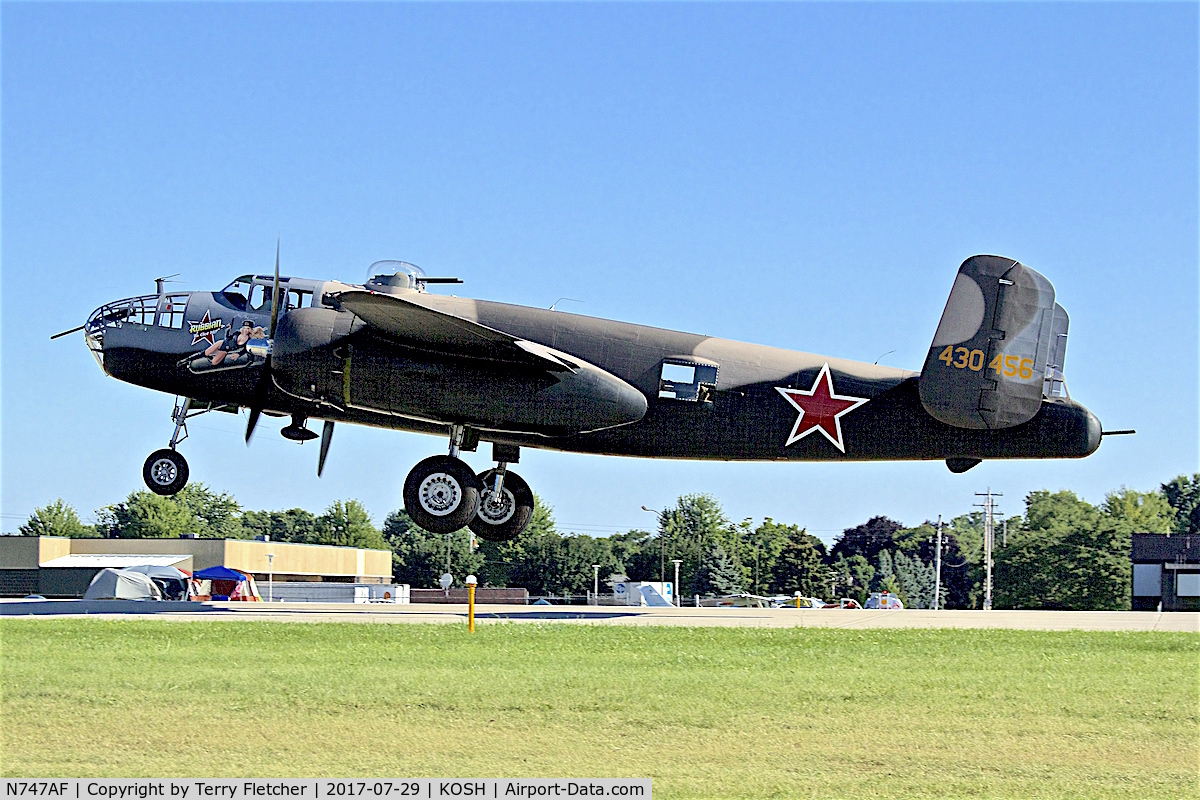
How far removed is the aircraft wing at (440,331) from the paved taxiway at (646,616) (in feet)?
23.5

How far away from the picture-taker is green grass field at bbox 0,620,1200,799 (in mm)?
15945

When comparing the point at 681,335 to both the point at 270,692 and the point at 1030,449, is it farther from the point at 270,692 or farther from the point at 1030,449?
the point at 270,692

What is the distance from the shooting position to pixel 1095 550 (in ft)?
339

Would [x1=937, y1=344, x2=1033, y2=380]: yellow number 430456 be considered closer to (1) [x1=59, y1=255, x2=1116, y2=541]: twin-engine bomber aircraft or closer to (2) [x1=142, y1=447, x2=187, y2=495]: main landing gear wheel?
(1) [x1=59, y1=255, x2=1116, y2=541]: twin-engine bomber aircraft

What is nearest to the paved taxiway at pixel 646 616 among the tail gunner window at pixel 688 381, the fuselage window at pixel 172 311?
the tail gunner window at pixel 688 381

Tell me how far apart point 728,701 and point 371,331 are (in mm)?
10588

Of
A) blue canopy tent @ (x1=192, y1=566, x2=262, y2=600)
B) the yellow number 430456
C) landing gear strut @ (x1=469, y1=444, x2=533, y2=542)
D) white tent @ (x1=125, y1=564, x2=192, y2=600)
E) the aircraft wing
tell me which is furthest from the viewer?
blue canopy tent @ (x1=192, y1=566, x2=262, y2=600)

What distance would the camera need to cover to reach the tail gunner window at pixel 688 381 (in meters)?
26.0

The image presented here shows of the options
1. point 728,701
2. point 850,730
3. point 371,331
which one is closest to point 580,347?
point 371,331

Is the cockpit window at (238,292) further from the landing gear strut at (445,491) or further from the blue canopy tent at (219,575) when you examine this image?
the blue canopy tent at (219,575)

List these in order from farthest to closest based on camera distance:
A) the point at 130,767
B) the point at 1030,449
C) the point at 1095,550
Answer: the point at 1095,550 → the point at 1030,449 → the point at 130,767
